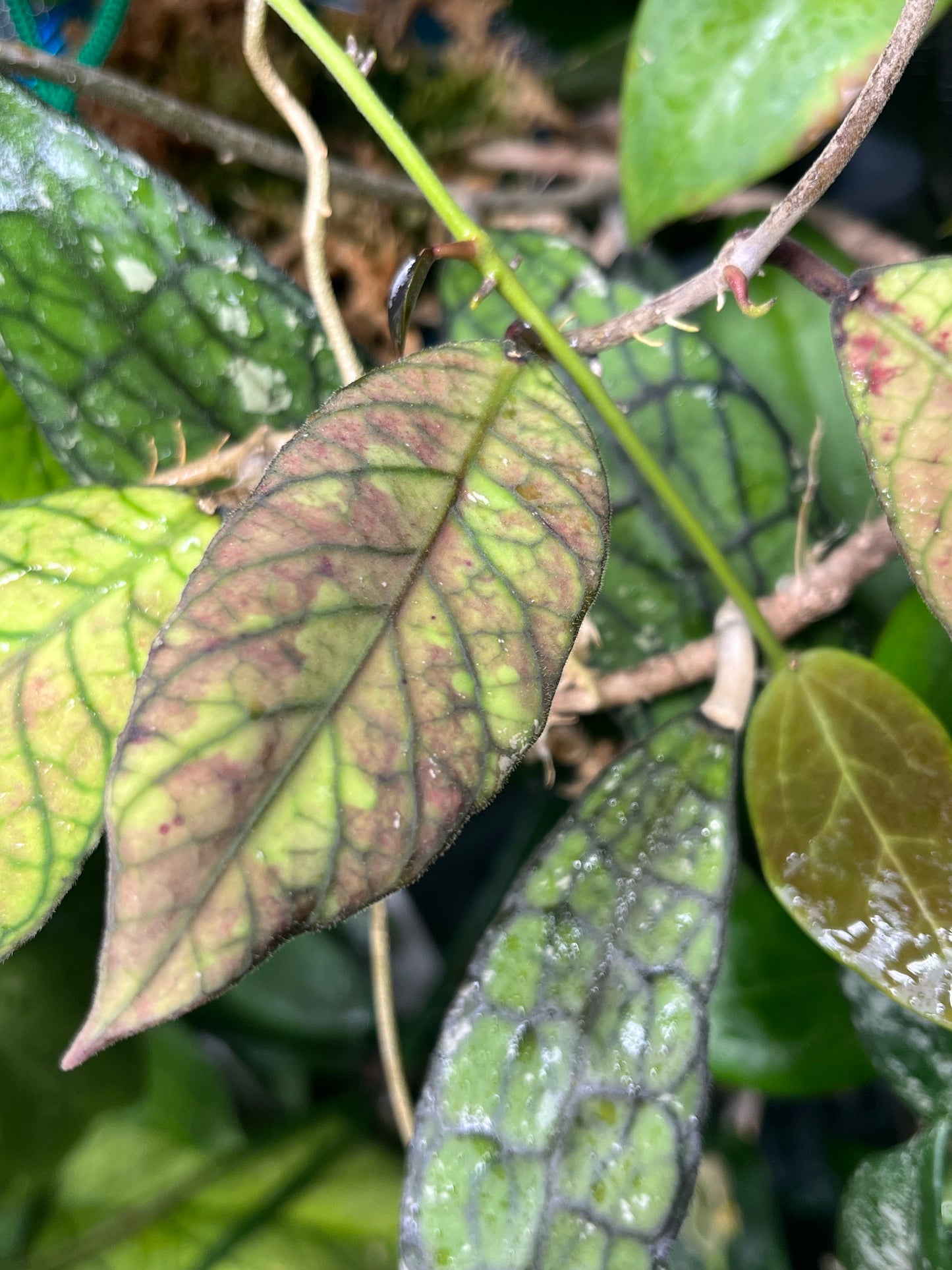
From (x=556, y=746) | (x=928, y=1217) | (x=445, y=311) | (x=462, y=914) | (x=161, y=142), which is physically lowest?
(x=462, y=914)

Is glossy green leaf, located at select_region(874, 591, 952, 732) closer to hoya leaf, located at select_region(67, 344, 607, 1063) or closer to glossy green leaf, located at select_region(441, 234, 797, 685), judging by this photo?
glossy green leaf, located at select_region(441, 234, 797, 685)

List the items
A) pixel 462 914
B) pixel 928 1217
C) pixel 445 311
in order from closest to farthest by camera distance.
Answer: pixel 928 1217 → pixel 445 311 → pixel 462 914

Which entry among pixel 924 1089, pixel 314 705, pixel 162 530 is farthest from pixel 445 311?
pixel 924 1089

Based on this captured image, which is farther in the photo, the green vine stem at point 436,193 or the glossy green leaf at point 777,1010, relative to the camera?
the glossy green leaf at point 777,1010

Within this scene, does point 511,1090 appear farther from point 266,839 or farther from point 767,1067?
point 767,1067

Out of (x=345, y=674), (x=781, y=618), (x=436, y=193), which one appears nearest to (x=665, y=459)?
A: (x=781, y=618)

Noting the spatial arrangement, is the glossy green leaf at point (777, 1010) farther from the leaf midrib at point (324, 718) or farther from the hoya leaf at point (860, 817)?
the leaf midrib at point (324, 718)

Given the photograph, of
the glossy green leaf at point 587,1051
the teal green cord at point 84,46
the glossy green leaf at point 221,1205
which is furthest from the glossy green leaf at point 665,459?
the glossy green leaf at point 221,1205
